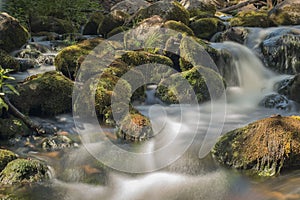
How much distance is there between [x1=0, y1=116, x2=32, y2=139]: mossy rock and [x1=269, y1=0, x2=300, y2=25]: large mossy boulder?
1099cm

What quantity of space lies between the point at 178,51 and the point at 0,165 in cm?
599

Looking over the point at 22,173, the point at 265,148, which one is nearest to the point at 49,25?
the point at 22,173

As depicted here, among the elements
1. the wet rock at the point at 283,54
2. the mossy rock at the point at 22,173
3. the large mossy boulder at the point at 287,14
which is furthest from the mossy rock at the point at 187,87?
the large mossy boulder at the point at 287,14

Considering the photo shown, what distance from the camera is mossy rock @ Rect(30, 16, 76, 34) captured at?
1388 centimetres

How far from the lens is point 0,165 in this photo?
4.40 metres

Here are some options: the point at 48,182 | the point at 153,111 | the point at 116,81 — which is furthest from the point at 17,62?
the point at 48,182

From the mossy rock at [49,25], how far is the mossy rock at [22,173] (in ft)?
35.2

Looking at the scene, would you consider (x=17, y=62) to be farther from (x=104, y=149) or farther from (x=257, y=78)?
(x=257, y=78)

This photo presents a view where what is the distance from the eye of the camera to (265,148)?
14.4 feet

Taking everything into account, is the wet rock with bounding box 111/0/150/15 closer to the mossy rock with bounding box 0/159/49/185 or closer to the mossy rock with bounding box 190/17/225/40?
the mossy rock with bounding box 190/17/225/40

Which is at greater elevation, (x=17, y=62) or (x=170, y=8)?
(x=170, y=8)

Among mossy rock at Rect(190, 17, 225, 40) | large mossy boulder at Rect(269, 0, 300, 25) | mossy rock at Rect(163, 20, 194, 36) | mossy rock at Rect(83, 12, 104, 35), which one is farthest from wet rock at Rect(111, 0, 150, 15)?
mossy rock at Rect(163, 20, 194, 36)

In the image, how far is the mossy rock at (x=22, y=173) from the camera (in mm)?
4105

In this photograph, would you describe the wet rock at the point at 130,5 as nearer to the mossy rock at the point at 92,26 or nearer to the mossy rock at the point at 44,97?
the mossy rock at the point at 92,26
